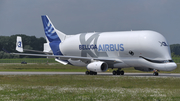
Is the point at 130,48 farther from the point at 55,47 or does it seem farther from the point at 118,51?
the point at 55,47

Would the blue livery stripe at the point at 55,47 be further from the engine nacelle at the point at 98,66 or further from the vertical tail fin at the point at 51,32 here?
the engine nacelle at the point at 98,66

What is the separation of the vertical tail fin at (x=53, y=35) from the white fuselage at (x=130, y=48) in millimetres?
5129

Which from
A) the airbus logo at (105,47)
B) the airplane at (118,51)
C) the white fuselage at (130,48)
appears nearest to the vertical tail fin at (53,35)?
the airplane at (118,51)

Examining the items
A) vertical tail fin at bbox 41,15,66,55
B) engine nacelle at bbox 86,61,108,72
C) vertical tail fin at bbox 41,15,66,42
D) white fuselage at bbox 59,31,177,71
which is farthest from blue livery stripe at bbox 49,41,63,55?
engine nacelle at bbox 86,61,108,72

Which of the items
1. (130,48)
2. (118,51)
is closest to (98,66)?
(118,51)

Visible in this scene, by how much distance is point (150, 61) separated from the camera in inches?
1614

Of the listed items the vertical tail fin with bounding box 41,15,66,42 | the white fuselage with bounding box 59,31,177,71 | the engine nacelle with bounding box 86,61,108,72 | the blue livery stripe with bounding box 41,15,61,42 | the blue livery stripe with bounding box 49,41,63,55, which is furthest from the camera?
the blue livery stripe with bounding box 41,15,61,42

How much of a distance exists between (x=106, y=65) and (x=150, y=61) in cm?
631

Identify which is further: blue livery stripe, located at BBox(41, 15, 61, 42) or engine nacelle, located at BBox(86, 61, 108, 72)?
blue livery stripe, located at BBox(41, 15, 61, 42)

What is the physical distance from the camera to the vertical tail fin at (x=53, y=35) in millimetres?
53875

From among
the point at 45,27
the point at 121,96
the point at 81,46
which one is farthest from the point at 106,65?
the point at 121,96

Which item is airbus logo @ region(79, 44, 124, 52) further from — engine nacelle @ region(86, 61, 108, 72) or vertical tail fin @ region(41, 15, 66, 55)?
vertical tail fin @ region(41, 15, 66, 55)

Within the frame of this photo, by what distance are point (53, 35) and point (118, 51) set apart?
614 inches

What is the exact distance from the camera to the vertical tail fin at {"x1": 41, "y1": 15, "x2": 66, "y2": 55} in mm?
53875
